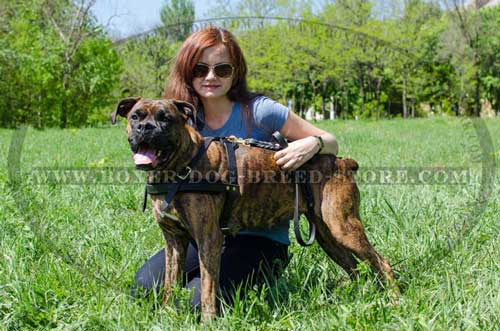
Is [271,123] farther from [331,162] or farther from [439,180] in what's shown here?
[439,180]

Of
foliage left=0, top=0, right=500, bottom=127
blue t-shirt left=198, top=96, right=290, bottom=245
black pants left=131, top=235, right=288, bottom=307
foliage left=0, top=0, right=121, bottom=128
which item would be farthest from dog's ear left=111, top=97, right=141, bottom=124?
foliage left=0, top=0, right=121, bottom=128

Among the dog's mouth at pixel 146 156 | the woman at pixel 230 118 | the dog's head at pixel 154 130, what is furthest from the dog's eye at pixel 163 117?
the woman at pixel 230 118

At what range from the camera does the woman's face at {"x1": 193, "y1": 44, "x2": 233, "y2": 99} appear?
3555mm

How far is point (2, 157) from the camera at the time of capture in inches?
366

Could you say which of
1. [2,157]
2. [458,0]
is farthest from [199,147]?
[458,0]

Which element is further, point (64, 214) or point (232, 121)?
point (64, 214)

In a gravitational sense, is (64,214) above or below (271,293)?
above

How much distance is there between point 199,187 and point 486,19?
164 ft

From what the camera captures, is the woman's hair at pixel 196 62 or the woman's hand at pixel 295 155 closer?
the woman's hand at pixel 295 155

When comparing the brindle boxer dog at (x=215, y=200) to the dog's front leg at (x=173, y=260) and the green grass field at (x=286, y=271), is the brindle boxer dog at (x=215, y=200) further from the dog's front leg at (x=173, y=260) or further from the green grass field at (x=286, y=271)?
the green grass field at (x=286, y=271)

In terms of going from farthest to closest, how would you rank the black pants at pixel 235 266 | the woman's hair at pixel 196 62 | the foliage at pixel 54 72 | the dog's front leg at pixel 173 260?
the foliage at pixel 54 72 < the woman's hair at pixel 196 62 < the black pants at pixel 235 266 < the dog's front leg at pixel 173 260

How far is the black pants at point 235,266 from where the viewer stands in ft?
11.2

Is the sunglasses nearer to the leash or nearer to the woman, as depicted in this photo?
the woman

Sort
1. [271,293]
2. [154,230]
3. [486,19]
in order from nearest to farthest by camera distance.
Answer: [271,293] → [154,230] → [486,19]
